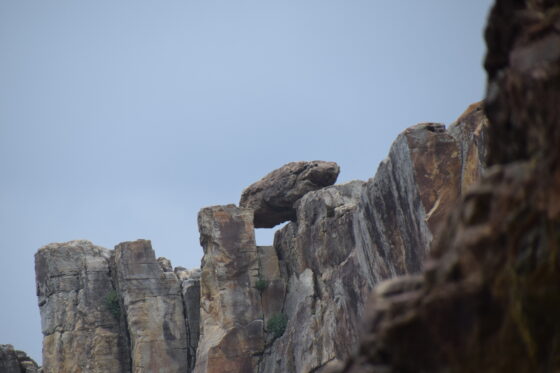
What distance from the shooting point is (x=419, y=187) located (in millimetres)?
23516

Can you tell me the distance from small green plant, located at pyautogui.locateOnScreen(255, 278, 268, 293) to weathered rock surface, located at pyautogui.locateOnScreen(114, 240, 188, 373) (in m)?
5.05

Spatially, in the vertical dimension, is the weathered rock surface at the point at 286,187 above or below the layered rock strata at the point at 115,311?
above

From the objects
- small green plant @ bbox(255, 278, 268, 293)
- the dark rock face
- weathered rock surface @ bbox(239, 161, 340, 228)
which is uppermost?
weathered rock surface @ bbox(239, 161, 340, 228)

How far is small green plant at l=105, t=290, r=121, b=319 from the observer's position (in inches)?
1628

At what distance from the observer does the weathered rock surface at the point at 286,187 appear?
132 ft

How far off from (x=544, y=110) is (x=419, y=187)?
17519 mm

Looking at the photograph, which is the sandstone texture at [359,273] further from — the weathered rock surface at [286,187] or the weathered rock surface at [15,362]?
the weathered rock surface at [15,362]

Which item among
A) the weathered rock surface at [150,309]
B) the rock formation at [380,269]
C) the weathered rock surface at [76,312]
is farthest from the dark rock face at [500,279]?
the weathered rock surface at [76,312]

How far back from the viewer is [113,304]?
41.4m

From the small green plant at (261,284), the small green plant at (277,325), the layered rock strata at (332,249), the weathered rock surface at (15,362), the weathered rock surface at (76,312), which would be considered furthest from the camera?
the weathered rock surface at (15,362)

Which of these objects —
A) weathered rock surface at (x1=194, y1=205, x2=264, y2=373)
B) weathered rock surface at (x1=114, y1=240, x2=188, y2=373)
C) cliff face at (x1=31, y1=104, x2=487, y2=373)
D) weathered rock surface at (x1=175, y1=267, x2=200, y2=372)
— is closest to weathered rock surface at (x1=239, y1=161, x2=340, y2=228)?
cliff face at (x1=31, y1=104, x2=487, y2=373)

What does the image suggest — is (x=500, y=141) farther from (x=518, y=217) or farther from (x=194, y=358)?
(x=194, y=358)

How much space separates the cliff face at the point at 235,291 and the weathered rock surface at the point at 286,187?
0.21 feet

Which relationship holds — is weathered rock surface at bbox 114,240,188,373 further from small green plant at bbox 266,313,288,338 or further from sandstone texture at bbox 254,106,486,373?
sandstone texture at bbox 254,106,486,373
